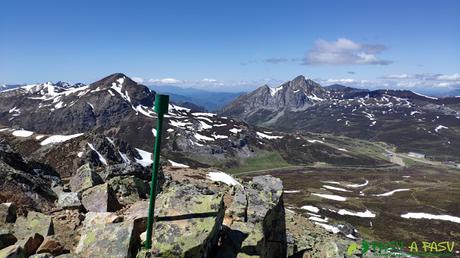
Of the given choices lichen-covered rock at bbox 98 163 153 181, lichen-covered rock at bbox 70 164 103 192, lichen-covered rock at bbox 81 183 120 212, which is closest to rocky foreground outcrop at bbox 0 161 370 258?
lichen-covered rock at bbox 81 183 120 212

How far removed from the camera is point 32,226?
15.9m

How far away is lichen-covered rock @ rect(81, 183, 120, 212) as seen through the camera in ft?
63.4

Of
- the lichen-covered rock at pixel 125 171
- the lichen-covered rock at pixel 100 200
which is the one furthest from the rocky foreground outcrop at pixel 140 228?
the lichen-covered rock at pixel 125 171

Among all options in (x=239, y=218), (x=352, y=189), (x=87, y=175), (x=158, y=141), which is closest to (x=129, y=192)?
(x=87, y=175)

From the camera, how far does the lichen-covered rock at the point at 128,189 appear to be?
23209 mm

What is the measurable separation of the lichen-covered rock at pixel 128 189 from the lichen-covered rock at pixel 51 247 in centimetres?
805

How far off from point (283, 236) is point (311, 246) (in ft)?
18.2

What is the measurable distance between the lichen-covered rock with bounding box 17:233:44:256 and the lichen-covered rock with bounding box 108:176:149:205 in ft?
26.6

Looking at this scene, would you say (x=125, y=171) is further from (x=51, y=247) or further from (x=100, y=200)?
(x=51, y=247)

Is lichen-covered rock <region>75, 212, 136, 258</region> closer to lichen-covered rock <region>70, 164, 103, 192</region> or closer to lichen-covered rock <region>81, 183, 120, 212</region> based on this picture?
lichen-covered rock <region>81, 183, 120, 212</region>

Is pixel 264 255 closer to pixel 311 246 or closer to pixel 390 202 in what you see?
pixel 311 246

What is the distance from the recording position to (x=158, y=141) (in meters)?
12.4

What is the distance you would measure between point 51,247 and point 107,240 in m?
1.91

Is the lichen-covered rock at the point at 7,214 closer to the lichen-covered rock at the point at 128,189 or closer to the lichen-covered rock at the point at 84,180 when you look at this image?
the lichen-covered rock at the point at 84,180
